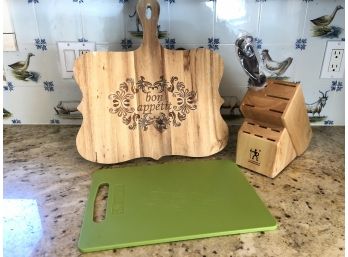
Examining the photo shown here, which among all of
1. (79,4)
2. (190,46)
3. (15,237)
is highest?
(79,4)

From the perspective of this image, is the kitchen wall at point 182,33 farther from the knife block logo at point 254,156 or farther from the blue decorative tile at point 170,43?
the knife block logo at point 254,156

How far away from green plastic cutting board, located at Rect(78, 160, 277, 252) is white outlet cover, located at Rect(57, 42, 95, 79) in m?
0.33

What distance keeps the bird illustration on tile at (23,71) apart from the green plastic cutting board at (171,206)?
37cm

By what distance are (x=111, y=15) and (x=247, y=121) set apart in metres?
0.44

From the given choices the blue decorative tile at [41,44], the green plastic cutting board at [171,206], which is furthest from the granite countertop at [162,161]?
the blue decorative tile at [41,44]

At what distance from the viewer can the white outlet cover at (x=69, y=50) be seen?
2.68ft

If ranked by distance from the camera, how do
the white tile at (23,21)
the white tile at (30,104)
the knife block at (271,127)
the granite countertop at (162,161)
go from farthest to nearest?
the white tile at (30,104) → the white tile at (23,21) → the knife block at (271,127) → the granite countertop at (162,161)

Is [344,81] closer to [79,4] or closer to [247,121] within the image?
[247,121]

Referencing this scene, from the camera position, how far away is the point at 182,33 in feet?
2.66

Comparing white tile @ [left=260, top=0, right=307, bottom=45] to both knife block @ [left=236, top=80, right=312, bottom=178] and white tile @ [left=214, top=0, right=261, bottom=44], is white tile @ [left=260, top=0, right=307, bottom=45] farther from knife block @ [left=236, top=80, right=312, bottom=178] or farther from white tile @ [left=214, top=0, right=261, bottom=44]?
knife block @ [left=236, top=80, right=312, bottom=178]

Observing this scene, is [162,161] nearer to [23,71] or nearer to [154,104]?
[154,104]

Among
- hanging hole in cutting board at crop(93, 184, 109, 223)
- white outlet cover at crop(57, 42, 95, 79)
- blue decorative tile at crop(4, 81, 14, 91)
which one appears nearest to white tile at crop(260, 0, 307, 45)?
white outlet cover at crop(57, 42, 95, 79)

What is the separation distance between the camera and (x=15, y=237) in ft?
1.69

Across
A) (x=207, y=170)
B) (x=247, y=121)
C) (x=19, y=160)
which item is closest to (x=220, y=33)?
(x=247, y=121)
